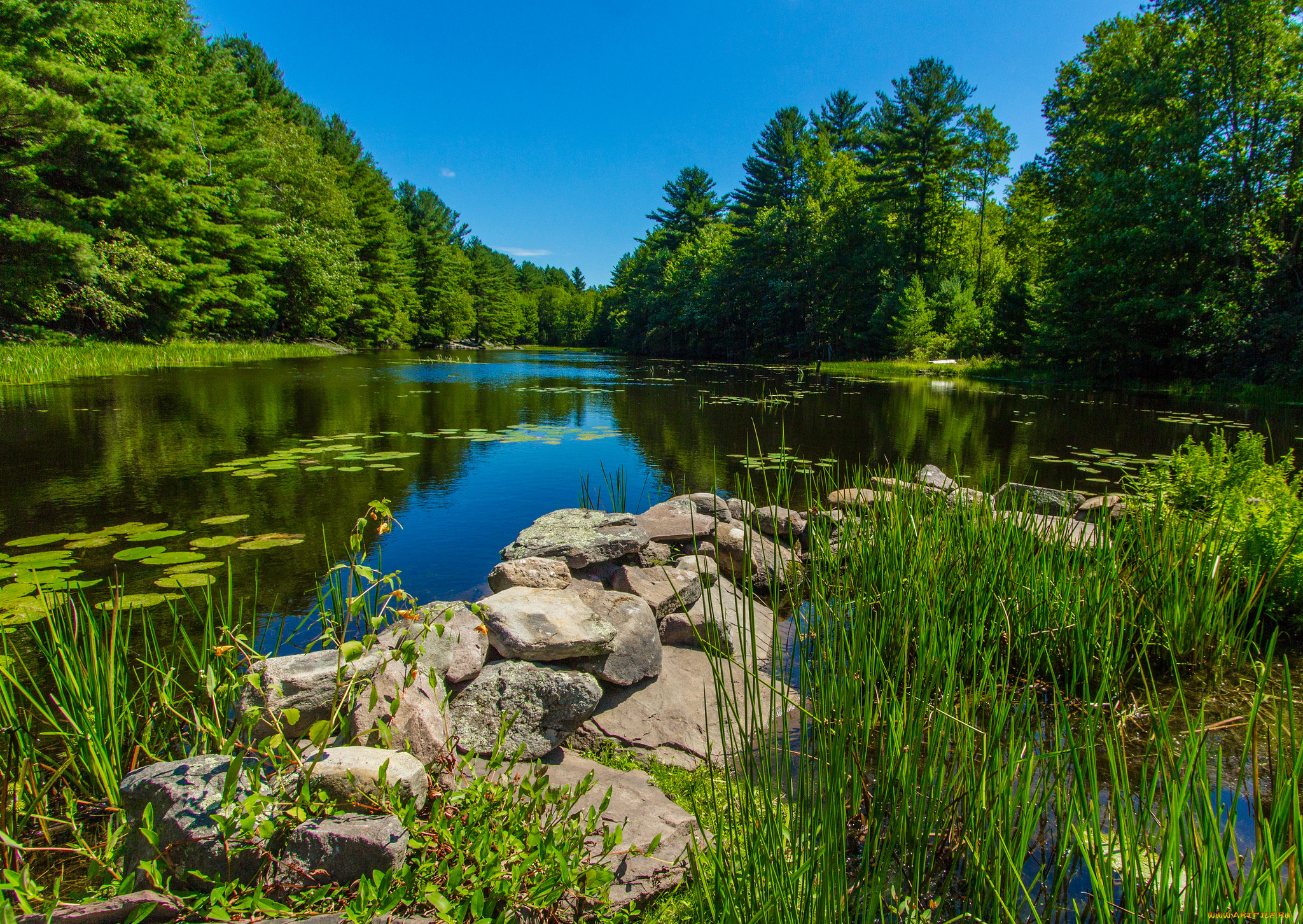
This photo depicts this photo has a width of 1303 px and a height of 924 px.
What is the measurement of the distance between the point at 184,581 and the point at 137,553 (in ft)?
2.50

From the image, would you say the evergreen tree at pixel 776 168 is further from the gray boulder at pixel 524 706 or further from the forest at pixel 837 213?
the gray boulder at pixel 524 706

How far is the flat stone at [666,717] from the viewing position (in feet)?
8.46

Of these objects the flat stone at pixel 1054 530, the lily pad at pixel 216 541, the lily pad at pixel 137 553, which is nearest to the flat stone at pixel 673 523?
the flat stone at pixel 1054 530

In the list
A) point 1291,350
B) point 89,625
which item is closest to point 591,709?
point 89,625

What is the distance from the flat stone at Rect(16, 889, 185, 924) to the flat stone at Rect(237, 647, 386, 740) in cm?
60

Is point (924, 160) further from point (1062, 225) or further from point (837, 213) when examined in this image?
point (1062, 225)

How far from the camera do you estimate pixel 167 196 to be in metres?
17.9

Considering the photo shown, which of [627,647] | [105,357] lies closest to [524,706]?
[627,647]

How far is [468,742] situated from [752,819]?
1.23 m

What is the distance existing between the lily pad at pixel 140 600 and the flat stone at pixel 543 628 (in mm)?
1551

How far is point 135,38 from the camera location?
60.6ft

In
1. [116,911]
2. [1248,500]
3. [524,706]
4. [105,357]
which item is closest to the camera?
[116,911]

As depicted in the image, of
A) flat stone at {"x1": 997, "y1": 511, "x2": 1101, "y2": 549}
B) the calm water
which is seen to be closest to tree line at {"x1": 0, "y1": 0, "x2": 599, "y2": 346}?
the calm water

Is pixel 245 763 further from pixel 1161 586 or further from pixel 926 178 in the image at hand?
pixel 926 178
